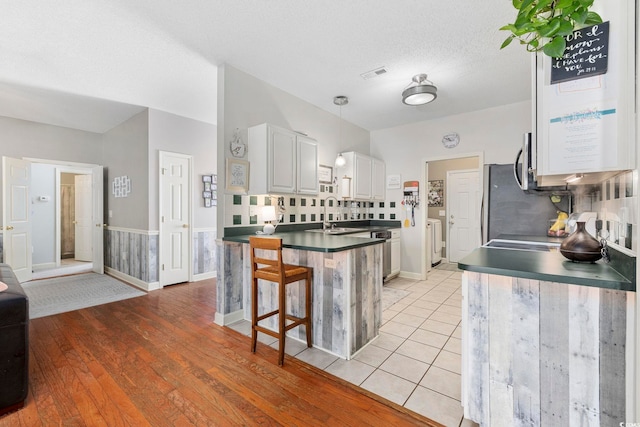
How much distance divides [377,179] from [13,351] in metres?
4.62

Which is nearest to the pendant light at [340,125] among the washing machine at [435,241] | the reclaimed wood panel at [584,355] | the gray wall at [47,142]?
the washing machine at [435,241]

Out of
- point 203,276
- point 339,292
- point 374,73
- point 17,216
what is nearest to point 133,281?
point 203,276

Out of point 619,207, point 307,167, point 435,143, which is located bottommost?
point 619,207

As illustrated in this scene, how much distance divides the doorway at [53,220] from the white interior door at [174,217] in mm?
1802

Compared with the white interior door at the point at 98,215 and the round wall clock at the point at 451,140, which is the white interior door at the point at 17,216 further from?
the round wall clock at the point at 451,140

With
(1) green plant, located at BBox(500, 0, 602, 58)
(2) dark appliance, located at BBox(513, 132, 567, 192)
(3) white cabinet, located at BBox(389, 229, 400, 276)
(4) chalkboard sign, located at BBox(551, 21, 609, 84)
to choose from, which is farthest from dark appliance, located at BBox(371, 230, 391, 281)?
(1) green plant, located at BBox(500, 0, 602, 58)

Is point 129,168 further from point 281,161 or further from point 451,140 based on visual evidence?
point 451,140

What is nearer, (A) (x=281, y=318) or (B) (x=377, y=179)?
(A) (x=281, y=318)

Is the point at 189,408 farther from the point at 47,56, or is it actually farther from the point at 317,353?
the point at 47,56

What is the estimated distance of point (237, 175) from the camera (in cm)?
298

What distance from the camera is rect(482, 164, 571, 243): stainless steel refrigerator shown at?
3.40 m

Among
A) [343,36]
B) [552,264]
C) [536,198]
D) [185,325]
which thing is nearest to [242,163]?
[343,36]

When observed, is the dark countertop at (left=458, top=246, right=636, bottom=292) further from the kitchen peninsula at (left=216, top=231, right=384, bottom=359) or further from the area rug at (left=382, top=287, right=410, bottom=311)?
the area rug at (left=382, top=287, right=410, bottom=311)

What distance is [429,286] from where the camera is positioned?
4363 mm
